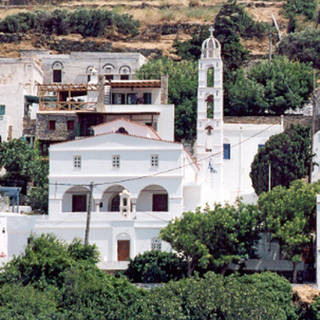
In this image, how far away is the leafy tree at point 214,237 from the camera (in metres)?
51.0

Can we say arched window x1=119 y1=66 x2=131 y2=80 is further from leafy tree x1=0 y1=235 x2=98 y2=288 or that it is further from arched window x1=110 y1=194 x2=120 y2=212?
leafy tree x1=0 y1=235 x2=98 y2=288

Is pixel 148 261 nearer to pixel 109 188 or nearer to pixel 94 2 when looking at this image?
pixel 109 188

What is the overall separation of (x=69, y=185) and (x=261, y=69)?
22.4 m

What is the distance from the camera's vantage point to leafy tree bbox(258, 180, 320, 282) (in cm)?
5081

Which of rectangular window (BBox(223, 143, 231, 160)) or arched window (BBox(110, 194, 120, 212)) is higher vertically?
rectangular window (BBox(223, 143, 231, 160))

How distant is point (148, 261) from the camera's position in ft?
171

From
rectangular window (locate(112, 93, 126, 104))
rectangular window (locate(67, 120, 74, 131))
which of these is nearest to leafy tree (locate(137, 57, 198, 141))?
rectangular window (locate(112, 93, 126, 104))

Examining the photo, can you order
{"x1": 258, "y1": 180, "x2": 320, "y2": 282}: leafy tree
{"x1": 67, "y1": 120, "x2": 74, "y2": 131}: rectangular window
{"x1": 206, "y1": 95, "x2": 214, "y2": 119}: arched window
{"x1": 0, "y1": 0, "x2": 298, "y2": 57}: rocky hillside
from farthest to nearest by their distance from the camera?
{"x1": 0, "y1": 0, "x2": 298, "y2": 57}: rocky hillside, {"x1": 67, "y1": 120, "x2": 74, "y2": 131}: rectangular window, {"x1": 206, "y1": 95, "x2": 214, "y2": 119}: arched window, {"x1": 258, "y1": 180, "x2": 320, "y2": 282}: leafy tree

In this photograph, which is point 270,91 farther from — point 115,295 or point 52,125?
point 115,295

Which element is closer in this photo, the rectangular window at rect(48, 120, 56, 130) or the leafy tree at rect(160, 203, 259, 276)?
the leafy tree at rect(160, 203, 259, 276)

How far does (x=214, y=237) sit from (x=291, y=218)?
3.74 m

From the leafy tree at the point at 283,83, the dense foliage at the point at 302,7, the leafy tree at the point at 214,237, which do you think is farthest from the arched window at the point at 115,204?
the dense foliage at the point at 302,7

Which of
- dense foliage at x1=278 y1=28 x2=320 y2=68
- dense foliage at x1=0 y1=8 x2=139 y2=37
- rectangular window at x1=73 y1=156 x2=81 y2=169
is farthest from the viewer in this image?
dense foliage at x1=0 y1=8 x2=139 y2=37

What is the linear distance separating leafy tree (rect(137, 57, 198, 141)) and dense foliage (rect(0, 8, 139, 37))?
1667cm
